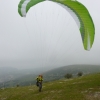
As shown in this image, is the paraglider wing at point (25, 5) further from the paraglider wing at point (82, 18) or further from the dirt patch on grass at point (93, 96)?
the dirt patch on grass at point (93, 96)

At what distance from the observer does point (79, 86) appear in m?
37.3

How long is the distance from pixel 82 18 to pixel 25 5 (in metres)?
7.23

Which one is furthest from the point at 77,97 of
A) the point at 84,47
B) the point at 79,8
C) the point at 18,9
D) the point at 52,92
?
the point at 18,9

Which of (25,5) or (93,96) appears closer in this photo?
(25,5)

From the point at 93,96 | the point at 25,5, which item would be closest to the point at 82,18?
the point at 25,5

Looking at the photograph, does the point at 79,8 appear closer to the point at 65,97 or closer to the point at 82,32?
the point at 82,32

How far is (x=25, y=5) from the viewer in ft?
84.5

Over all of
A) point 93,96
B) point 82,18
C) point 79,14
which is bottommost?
point 93,96

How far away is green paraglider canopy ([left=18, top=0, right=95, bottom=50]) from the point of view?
2577 cm

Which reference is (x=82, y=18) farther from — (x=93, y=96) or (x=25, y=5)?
(x=93, y=96)

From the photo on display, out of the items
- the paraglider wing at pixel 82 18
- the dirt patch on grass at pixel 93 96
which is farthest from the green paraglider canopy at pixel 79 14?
the dirt patch on grass at pixel 93 96

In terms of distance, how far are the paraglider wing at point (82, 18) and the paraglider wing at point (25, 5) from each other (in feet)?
9.02

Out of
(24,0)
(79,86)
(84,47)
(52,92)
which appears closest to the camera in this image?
(24,0)

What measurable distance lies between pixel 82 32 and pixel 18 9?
8.51 meters
